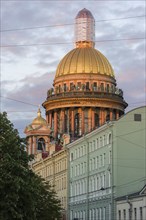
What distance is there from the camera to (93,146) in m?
86.1

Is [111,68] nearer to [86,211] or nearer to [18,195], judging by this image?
[86,211]

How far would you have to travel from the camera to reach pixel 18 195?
53.9 meters

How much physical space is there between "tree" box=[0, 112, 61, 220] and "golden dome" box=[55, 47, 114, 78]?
8877 cm

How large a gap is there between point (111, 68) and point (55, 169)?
151 feet

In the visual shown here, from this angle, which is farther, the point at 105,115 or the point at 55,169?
the point at 105,115

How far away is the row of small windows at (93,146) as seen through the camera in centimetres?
8038

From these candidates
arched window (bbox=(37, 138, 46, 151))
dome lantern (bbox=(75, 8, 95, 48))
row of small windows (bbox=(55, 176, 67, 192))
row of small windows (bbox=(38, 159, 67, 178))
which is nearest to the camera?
row of small windows (bbox=(55, 176, 67, 192))

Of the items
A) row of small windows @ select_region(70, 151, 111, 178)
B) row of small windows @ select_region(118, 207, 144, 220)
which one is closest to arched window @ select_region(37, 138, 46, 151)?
row of small windows @ select_region(70, 151, 111, 178)

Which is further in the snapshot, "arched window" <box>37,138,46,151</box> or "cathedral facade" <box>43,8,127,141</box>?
Result: "cathedral facade" <box>43,8,127,141</box>

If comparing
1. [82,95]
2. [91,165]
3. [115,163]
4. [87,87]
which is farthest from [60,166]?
[87,87]

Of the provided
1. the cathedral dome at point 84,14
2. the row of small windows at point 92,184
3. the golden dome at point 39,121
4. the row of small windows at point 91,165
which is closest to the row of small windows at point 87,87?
the golden dome at point 39,121

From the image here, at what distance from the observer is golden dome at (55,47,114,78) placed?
479 feet

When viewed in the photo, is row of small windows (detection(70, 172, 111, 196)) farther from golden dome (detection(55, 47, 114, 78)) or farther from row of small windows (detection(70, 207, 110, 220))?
golden dome (detection(55, 47, 114, 78))

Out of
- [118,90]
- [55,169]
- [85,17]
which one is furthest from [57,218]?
[85,17]
